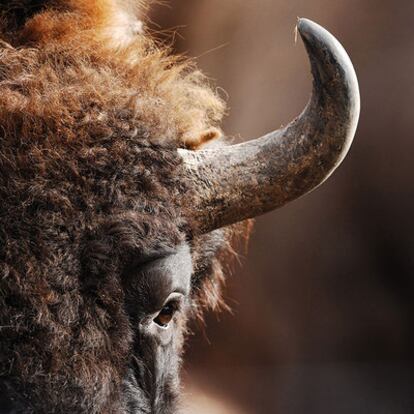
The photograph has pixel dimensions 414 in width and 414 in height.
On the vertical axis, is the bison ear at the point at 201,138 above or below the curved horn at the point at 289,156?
above

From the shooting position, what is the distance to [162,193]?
189 centimetres

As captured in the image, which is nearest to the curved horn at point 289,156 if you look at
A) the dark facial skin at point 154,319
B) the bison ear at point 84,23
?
the dark facial skin at point 154,319

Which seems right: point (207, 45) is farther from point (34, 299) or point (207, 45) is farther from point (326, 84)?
point (34, 299)

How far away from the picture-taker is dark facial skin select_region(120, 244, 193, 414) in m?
1.82

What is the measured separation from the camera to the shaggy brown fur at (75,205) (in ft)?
5.24

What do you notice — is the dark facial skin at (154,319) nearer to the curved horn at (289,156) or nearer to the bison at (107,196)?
the bison at (107,196)

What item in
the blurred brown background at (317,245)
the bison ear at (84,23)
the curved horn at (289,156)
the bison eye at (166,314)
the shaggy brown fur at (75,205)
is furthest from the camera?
the blurred brown background at (317,245)

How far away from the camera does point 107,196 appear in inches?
69.8

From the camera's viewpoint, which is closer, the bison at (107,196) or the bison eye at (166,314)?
the bison at (107,196)

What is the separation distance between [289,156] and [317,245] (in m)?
2.08

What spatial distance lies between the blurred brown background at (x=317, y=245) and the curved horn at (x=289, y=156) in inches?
74.1

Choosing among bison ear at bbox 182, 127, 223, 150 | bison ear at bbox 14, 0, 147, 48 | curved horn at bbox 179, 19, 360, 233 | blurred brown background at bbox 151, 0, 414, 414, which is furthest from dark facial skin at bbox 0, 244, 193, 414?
blurred brown background at bbox 151, 0, 414, 414

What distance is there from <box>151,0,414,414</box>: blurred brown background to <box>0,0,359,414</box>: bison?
1.81 meters

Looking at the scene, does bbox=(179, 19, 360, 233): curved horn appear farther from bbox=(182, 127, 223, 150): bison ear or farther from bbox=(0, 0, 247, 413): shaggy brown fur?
bbox=(182, 127, 223, 150): bison ear
